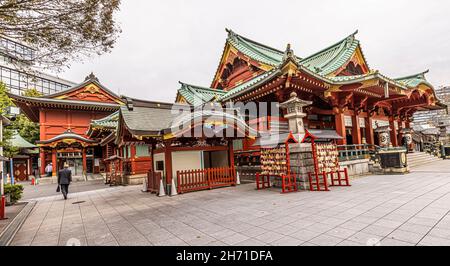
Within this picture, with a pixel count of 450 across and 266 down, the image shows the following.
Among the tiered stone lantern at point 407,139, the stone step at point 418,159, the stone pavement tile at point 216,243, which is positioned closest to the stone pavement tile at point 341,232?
the stone pavement tile at point 216,243

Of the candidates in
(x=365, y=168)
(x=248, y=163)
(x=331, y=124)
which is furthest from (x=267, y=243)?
(x=331, y=124)

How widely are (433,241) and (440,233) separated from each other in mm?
488

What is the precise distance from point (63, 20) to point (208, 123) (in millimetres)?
6092

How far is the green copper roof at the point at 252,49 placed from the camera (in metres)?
16.4

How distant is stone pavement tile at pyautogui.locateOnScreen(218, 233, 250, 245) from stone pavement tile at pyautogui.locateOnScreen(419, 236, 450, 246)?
2.85 meters

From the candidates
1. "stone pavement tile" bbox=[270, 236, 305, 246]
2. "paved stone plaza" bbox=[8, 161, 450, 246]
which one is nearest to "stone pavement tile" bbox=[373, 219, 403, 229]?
"paved stone plaza" bbox=[8, 161, 450, 246]

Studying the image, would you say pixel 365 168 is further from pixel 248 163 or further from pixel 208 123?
pixel 208 123

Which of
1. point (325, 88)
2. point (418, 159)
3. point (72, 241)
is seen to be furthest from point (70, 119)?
point (418, 159)

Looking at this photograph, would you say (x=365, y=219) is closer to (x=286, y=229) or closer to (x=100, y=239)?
(x=286, y=229)

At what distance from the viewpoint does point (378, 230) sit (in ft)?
13.3

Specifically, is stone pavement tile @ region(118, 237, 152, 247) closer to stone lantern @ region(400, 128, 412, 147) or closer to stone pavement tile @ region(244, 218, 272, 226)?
stone pavement tile @ region(244, 218, 272, 226)

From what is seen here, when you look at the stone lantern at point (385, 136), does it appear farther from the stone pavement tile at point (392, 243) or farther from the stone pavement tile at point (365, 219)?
the stone pavement tile at point (392, 243)

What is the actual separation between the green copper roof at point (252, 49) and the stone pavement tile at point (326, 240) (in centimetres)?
1337
